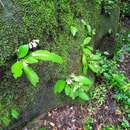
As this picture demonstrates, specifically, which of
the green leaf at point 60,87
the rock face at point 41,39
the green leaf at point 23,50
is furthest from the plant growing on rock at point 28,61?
the green leaf at point 60,87

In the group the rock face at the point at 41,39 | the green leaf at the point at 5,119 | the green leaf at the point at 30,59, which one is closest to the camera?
the green leaf at the point at 30,59

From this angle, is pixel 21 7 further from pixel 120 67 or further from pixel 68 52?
pixel 120 67

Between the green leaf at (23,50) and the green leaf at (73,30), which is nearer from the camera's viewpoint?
the green leaf at (23,50)

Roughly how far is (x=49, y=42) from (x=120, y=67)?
2.10 m

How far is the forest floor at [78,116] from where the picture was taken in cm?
345

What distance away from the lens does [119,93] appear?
411 centimetres

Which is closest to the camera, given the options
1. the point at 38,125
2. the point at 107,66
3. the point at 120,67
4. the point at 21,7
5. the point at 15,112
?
the point at 21,7

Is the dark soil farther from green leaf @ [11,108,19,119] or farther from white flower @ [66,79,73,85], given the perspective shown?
white flower @ [66,79,73,85]

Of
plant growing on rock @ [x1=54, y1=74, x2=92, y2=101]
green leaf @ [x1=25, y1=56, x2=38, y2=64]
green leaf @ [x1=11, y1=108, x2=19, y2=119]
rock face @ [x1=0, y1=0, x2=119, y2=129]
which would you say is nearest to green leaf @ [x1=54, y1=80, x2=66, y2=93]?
plant growing on rock @ [x1=54, y1=74, x2=92, y2=101]

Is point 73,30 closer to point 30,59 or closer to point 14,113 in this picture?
point 30,59

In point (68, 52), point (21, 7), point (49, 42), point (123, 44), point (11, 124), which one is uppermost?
point (21, 7)

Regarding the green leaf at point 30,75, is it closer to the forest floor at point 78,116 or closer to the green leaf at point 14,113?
the green leaf at point 14,113

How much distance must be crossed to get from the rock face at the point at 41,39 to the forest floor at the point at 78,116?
0.11 meters

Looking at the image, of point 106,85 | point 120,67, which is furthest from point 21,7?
point 120,67
